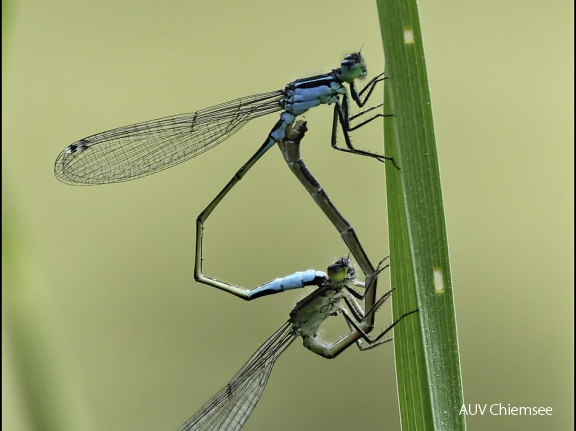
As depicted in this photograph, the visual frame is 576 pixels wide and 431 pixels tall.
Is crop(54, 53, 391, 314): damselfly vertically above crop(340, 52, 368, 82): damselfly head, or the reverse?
crop(340, 52, 368, 82): damselfly head

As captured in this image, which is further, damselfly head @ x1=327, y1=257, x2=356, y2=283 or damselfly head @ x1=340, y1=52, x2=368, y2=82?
damselfly head @ x1=327, y1=257, x2=356, y2=283

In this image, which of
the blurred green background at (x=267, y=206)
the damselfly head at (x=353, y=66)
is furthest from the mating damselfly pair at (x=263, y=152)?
the blurred green background at (x=267, y=206)

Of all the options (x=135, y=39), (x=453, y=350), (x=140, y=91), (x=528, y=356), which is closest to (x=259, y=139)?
(x=140, y=91)

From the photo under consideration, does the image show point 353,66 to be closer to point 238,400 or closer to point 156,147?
point 156,147

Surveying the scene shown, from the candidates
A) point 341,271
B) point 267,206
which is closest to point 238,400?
point 341,271

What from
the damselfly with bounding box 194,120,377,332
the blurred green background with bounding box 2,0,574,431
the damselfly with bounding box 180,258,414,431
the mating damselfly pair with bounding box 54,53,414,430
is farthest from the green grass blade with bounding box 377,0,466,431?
the blurred green background with bounding box 2,0,574,431

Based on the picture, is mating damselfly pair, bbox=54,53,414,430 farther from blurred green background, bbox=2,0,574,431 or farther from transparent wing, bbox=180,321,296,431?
blurred green background, bbox=2,0,574,431

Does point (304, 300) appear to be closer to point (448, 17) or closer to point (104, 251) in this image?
point (104, 251)

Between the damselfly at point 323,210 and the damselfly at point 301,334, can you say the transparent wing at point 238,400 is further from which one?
the damselfly at point 323,210
